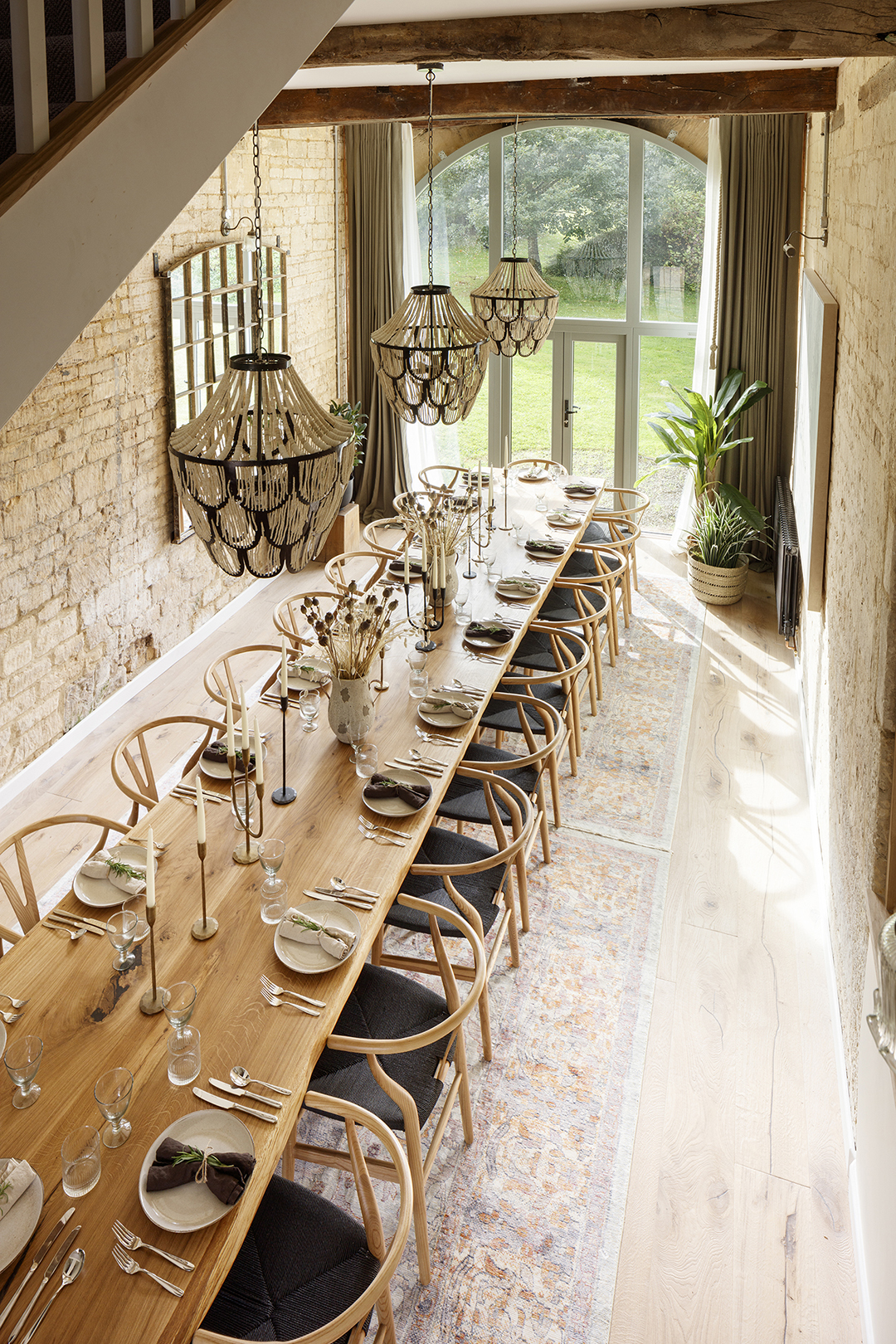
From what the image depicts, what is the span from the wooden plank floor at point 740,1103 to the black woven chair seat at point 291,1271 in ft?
2.72

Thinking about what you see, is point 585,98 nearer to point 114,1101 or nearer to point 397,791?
point 397,791

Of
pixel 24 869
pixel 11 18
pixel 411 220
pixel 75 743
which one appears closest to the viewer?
pixel 11 18

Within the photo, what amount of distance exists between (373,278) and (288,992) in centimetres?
665

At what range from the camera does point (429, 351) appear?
354 cm

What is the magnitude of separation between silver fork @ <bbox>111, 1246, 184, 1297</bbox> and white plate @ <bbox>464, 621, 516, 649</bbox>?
2.81m

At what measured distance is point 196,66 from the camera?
186 centimetres

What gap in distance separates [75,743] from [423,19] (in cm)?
345

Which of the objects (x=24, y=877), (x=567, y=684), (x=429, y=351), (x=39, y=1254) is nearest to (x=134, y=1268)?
(x=39, y=1254)

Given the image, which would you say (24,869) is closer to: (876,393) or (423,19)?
(876,393)

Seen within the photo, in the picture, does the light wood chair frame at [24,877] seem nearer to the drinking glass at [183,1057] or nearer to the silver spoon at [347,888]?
the silver spoon at [347,888]

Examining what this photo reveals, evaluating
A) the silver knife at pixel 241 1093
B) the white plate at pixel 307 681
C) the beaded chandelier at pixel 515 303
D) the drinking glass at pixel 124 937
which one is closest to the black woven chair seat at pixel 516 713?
the white plate at pixel 307 681

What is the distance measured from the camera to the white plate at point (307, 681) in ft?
13.0

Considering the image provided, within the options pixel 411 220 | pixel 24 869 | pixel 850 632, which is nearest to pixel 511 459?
pixel 411 220

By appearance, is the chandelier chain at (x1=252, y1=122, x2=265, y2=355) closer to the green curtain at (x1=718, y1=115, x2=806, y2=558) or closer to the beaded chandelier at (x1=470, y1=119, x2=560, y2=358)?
the beaded chandelier at (x1=470, y1=119, x2=560, y2=358)
